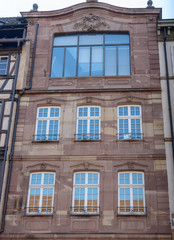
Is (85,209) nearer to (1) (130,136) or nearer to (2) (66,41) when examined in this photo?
(1) (130,136)

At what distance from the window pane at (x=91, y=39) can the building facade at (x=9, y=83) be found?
319 centimetres

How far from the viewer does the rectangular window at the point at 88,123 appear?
1778 centimetres

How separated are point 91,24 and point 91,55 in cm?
198

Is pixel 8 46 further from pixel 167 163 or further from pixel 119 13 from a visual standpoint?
pixel 167 163

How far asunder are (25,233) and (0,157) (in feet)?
12.5

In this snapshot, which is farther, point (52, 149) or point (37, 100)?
point (37, 100)

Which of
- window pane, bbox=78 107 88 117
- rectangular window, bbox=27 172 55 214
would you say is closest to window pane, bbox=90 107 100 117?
window pane, bbox=78 107 88 117

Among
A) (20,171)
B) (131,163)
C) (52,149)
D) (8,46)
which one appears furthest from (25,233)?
(8,46)

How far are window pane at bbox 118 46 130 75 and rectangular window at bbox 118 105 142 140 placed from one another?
2249 mm

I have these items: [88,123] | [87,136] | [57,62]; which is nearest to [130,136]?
[87,136]

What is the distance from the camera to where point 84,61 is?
2022 centimetres

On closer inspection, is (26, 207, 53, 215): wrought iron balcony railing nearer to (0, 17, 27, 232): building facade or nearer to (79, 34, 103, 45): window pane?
(0, 17, 27, 232): building facade

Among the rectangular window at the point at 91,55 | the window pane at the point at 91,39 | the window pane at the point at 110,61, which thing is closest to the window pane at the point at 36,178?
the rectangular window at the point at 91,55

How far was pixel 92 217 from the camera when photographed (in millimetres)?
15883
